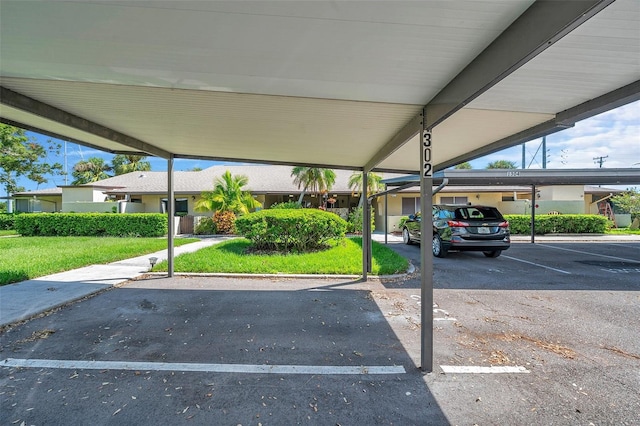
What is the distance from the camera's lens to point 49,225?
1662 cm

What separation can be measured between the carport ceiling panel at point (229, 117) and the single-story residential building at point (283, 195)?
1295cm

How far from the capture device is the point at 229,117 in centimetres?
433

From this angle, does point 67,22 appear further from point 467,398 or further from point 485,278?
point 485,278

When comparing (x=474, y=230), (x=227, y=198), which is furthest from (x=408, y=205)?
(x=227, y=198)

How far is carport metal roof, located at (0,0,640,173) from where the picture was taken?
1.96 meters

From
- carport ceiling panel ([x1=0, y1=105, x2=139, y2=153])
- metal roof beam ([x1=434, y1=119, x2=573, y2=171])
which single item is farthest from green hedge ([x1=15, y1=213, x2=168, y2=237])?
metal roof beam ([x1=434, y1=119, x2=573, y2=171])

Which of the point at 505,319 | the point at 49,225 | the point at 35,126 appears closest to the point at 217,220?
the point at 49,225

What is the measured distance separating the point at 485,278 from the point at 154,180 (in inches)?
892

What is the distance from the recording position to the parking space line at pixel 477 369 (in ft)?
10.5

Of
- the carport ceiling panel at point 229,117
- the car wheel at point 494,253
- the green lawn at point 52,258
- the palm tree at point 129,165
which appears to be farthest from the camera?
the palm tree at point 129,165

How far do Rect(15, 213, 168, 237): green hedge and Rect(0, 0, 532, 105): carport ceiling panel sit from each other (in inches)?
578

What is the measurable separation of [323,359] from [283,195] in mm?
18049

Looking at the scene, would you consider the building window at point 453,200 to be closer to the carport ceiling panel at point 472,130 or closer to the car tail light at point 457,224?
the car tail light at point 457,224

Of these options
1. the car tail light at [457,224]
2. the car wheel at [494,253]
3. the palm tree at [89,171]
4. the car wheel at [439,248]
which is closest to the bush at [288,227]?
the car wheel at [439,248]
